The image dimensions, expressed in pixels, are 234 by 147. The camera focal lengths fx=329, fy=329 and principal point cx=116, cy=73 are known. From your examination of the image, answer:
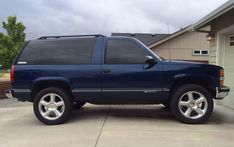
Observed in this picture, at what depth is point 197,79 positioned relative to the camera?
23.6 ft

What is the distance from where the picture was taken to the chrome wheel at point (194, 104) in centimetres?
711

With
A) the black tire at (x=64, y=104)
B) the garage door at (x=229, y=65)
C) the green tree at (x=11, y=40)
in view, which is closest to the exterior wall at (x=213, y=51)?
the garage door at (x=229, y=65)

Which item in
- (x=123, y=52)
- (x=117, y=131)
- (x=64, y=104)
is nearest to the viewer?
(x=117, y=131)

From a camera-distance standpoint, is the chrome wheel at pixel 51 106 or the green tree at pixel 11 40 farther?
the green tree at pixel 11 40

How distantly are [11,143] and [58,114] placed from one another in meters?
1.57

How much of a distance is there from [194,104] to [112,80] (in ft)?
6.06

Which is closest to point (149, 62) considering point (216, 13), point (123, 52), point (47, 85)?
point (123, 52)

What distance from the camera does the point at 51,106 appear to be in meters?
7.29

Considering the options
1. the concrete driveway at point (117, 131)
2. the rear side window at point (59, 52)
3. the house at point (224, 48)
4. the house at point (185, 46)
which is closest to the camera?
the concrete driveway at point (117, 131)

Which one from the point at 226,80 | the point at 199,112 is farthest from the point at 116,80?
the point at 226,80

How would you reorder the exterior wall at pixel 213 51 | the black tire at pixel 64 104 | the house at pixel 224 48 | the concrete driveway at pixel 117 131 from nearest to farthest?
the concrete driveway at pixel 117 131 < the black tire at pixel 64 104 < the house at pixel 224 48 < the exterior wall at pixel 213 51

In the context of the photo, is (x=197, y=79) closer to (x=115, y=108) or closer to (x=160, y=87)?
(x=160, y=87)

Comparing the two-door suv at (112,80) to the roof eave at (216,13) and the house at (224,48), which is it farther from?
the house at (224,48)

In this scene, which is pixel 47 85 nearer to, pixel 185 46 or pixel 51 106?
pixel 51 106
